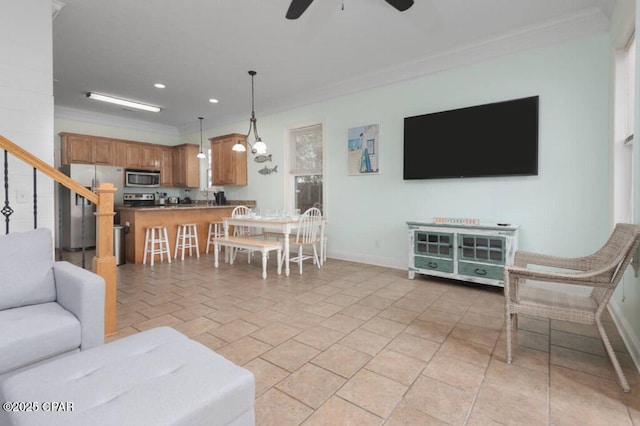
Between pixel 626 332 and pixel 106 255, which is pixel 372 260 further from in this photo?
pixel 106 255

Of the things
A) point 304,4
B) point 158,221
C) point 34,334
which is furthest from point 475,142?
point 158,221

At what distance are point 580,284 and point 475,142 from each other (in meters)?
2.39

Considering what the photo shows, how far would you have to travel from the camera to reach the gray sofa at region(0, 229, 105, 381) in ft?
4.92

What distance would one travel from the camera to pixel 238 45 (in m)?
3.83

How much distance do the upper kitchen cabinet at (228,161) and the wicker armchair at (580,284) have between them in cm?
570

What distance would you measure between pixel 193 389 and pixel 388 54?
431 cm

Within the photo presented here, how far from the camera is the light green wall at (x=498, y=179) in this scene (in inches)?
127

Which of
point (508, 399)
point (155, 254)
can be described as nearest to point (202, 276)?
point (155, 254)

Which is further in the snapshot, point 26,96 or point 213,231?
point 213,231

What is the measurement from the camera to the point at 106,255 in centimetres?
244

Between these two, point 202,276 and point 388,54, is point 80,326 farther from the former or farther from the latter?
point 388,54

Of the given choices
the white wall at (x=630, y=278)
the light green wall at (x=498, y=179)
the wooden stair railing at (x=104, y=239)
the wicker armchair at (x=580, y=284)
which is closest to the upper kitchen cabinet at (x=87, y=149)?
the light green wall at (x=498, y=179)

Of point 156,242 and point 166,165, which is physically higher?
point 166,165

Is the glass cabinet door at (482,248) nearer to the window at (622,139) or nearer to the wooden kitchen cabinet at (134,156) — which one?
the window at (622,139)
